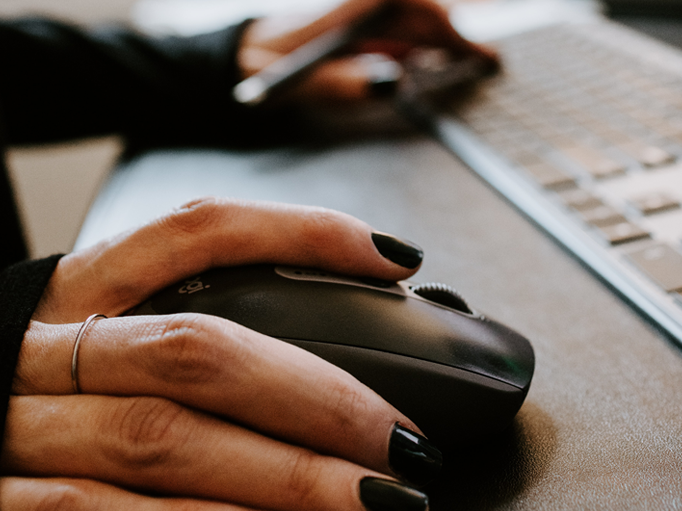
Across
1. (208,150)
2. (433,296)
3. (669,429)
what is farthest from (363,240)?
(208,150)

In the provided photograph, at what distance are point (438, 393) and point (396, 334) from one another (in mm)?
37

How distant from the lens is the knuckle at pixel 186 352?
236mm

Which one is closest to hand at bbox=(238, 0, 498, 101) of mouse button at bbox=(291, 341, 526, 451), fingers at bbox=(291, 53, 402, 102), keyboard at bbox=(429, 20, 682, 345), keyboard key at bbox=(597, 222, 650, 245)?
fingers at bbox=(291, 53, 402, 102)

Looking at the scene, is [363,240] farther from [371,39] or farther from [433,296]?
[371,39]

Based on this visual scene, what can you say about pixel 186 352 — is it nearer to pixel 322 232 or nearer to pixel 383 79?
pixel 322 232

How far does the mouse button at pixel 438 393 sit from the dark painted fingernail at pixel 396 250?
3.0 inches

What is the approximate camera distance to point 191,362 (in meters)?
0.24

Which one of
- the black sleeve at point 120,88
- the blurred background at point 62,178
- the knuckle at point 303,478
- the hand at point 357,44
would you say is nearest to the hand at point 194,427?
the knuckle at point 303,478

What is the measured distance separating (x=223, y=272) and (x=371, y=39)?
672 millimetres

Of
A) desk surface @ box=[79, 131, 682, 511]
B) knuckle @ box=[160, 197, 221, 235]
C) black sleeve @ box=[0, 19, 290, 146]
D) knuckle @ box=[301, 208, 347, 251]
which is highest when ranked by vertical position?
black sleeve @ box=[0, 19, 290, 146]

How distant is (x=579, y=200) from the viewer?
1.35 ft

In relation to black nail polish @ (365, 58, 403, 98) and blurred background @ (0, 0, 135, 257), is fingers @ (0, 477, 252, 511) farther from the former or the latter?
blurred background @ (0, 0, 135, 257)

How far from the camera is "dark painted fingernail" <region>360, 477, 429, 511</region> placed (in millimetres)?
213

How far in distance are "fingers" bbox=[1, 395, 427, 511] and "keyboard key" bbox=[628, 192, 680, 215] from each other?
302 millimetres
